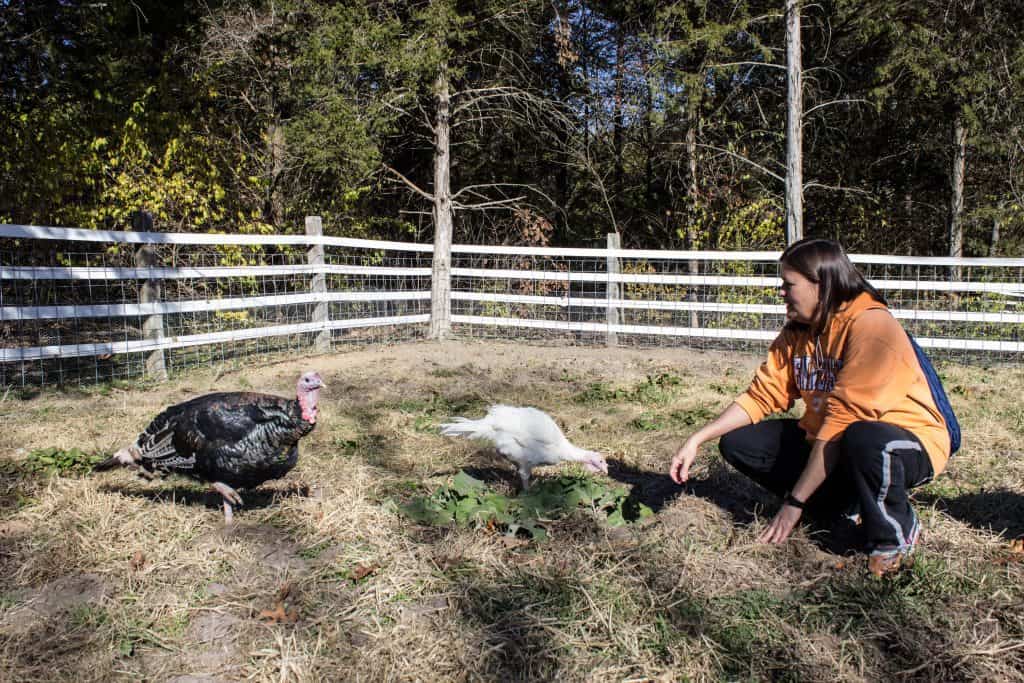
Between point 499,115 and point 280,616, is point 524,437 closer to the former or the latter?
point 280,616

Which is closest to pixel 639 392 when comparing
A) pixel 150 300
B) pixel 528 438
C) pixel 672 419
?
pixel 672 419

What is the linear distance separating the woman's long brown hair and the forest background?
7529 mm

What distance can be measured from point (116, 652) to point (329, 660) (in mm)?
708

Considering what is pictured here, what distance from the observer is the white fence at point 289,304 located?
7.09 m

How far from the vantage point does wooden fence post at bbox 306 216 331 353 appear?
8.92 metres

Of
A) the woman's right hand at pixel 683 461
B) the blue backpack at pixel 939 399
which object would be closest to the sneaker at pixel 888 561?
the blue backpack at pixel 939 399

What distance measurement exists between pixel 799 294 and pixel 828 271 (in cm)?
14

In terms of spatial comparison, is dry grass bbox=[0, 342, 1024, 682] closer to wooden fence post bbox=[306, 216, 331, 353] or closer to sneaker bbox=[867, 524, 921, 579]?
sneaker bbox=[867, 524, 921, 579]

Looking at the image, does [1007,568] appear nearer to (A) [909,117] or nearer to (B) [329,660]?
(B) [329,660]

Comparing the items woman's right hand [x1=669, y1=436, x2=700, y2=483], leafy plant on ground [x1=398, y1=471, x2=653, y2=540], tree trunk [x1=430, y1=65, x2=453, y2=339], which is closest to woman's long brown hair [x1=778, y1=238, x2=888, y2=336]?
woman's right hand [x1=669, y1=436, x2=700, y2=483]

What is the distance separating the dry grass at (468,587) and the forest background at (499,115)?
5.82m

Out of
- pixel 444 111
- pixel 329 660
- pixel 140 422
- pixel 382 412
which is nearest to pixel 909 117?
pixel 444 111

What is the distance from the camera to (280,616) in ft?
8.57

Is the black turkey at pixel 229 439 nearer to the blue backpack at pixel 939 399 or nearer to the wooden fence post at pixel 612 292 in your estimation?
the blue backpack at pixel 939 399
